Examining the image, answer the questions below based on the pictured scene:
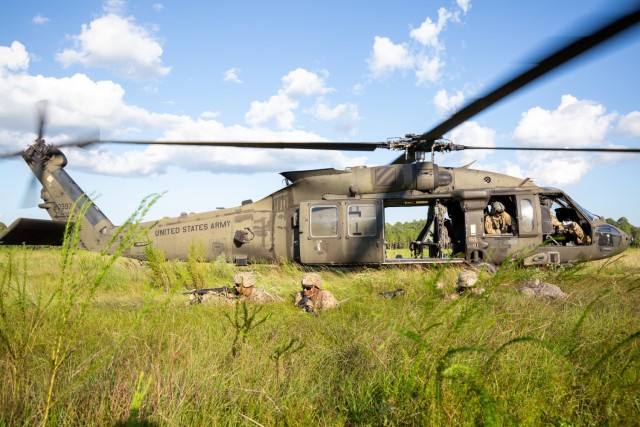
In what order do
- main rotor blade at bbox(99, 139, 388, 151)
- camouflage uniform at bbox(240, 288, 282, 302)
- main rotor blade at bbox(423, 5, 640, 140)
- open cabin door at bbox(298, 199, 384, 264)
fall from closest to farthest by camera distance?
main rotor blade at bbox(423, 5, 640, 140), camouflage uniform at bbox(240, 288, 282, 302), main rotor blade at bbox(99, 139, 388, 151), open cabin door at bbox(298, 199, 384, 264)

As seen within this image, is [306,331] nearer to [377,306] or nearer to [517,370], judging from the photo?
[377,306]

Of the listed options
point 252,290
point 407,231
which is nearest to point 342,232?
point 252,290

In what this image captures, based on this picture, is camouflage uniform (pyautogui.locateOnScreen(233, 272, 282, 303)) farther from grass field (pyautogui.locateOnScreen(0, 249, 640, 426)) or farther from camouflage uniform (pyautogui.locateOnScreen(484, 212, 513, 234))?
camouflage uniform (pyautogui.locateOnScreen(484, 212, 513, 234))

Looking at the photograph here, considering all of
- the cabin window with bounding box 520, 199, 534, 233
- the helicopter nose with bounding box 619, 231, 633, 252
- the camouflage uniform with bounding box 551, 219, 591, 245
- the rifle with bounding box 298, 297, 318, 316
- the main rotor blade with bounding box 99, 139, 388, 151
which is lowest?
the rifle with bounding box 298, 297, 318, 316

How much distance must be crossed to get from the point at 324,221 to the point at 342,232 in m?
0.45

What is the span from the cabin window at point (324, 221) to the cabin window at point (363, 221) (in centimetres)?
34

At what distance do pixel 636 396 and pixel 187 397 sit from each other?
2.54 m

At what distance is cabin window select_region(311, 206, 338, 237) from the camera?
8758 millimetres

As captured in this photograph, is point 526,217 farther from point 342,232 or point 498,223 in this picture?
point 342,232

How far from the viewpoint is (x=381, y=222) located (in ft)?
28.5

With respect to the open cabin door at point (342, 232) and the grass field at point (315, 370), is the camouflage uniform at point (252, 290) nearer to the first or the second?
the grass field at point (315, 370)

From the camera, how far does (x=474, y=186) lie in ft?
29.8

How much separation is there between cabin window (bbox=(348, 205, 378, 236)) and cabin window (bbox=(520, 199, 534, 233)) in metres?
3.09

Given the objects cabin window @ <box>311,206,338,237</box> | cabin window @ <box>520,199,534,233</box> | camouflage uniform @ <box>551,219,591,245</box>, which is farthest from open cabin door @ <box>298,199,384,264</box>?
camouflage uniform @ <box>551,219,591,245</box>
